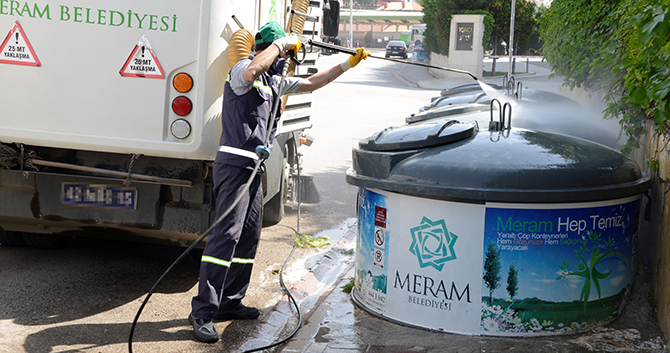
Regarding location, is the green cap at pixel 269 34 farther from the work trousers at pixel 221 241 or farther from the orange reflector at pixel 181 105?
the work trousers at pixel 221 241

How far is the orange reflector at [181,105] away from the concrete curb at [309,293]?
4.89 feet

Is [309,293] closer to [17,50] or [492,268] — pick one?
[492,268]

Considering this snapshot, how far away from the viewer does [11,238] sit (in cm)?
568

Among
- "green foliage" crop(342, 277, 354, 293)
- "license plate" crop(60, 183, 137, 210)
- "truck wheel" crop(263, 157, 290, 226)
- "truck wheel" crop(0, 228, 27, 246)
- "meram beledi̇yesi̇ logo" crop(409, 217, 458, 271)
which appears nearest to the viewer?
"meram beledi̇yesi̇ logo" crop(409, 217, 458, 271)

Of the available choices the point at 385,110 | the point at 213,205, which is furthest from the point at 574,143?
the point at 385,110

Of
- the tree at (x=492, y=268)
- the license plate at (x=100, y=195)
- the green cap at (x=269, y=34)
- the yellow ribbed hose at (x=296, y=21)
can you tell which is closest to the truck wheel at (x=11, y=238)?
the license plate at (x=100, y=195)

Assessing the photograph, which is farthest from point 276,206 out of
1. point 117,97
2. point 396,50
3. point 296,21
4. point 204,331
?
point 396,50

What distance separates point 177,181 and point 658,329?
3.21 m

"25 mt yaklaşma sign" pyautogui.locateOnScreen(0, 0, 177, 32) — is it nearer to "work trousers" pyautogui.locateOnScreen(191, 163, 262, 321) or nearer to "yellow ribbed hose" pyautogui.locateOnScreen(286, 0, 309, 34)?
"work trousers" pyautogui.locateOnScreen(191, 163, 262, 321)

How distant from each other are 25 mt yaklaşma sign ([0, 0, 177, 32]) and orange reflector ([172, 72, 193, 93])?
0.29 m

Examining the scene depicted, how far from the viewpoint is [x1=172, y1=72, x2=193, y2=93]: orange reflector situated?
4242mm

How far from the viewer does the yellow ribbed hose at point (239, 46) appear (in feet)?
14.0

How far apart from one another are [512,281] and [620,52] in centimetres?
202

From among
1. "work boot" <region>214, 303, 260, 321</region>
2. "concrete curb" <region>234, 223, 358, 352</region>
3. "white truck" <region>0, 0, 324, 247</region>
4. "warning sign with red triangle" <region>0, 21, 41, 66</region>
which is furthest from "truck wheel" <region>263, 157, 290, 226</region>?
"warning sign with red triangle" <region>0, 21, 41, 66</region>
